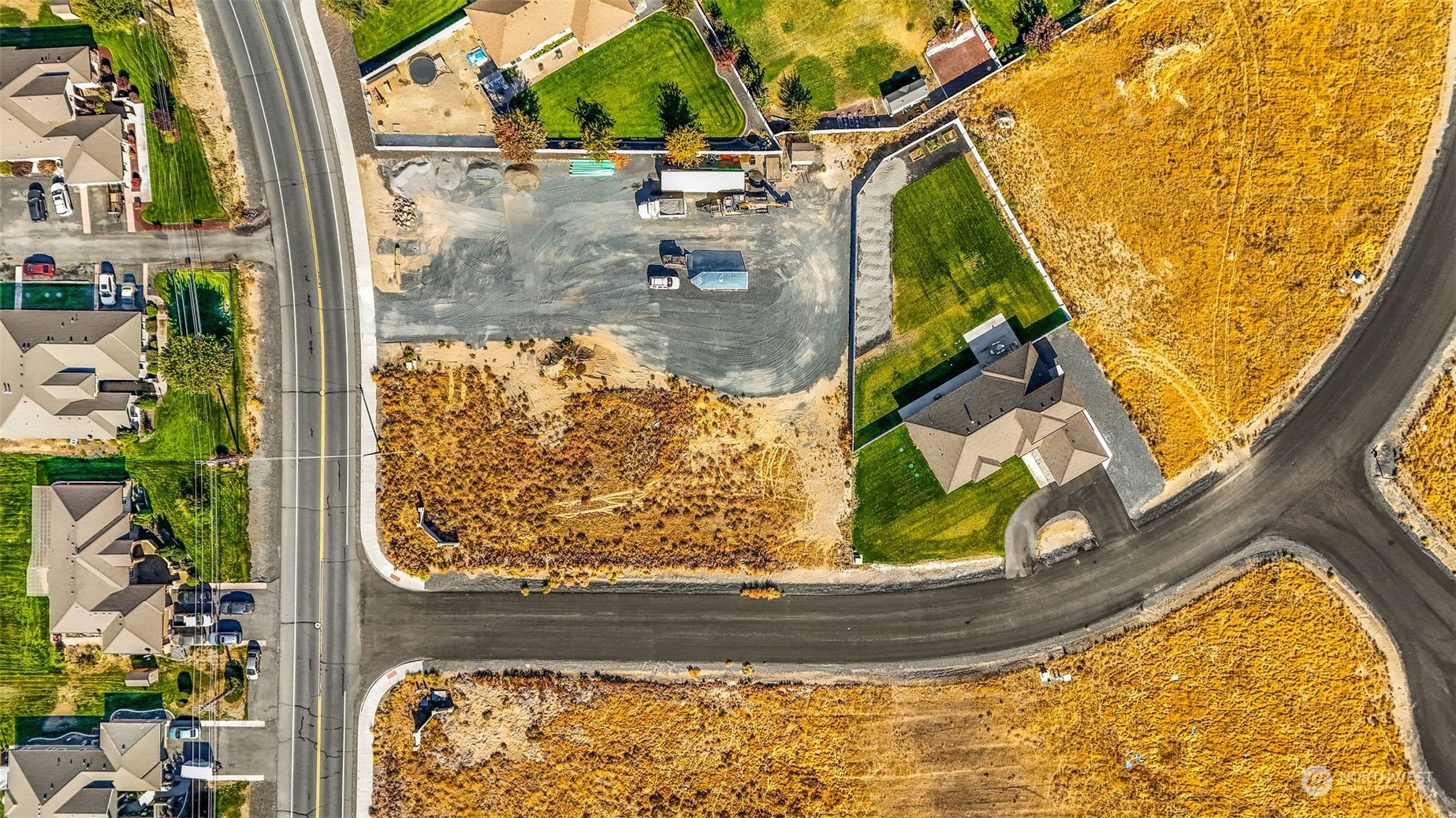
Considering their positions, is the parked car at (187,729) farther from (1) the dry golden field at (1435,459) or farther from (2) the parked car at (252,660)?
(1) the dry golden field at (1435,459)

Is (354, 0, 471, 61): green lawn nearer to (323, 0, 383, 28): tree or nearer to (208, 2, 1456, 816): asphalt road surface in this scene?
(323, 0, 383, 28): tree

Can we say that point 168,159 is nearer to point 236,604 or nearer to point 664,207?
point 236,604

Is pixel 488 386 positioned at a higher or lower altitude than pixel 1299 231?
lower

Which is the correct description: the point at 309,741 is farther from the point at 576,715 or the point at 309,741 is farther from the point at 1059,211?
the point at 1059,211

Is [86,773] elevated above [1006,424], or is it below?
below

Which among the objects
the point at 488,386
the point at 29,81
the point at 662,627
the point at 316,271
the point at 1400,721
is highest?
the point at 29,81

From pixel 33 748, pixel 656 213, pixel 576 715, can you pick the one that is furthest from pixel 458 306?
pixel 33 748

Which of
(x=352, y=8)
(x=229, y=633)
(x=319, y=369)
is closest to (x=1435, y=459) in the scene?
(x=319, y=369)
